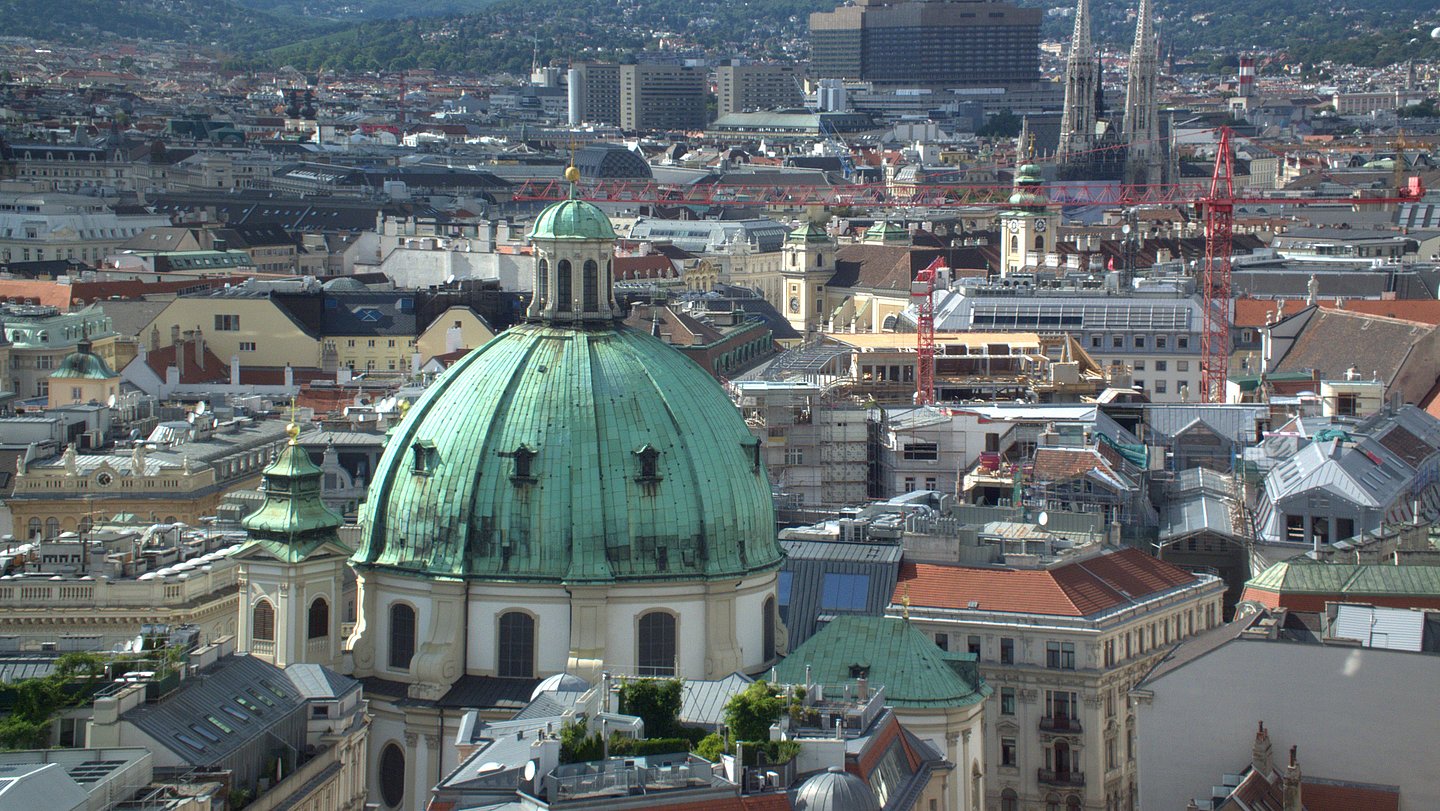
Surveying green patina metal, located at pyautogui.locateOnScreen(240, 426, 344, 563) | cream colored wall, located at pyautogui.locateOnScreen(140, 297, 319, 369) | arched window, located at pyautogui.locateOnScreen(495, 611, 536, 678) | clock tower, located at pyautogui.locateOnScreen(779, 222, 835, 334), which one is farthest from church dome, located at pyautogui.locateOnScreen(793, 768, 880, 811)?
clock tower, located at pyautogui.locateOnScreen(779, 222, 835, 334)

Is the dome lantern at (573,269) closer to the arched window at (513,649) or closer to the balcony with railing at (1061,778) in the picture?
the arched window at (513,649)

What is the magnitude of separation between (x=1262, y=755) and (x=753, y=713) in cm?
1241

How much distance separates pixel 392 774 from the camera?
211 ft

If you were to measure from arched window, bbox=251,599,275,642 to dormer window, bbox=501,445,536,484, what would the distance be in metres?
6.69

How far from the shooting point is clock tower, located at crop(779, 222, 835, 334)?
180000 mm

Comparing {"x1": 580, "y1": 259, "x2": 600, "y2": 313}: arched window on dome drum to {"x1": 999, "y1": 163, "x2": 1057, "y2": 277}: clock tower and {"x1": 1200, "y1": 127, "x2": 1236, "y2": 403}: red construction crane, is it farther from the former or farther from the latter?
{"x1": 999, "y1": 163, "x2": 1057, "y2": 277}: clock tower

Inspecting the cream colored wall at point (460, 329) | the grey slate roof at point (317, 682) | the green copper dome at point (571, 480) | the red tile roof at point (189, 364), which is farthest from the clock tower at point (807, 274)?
the grey slate roof at point (317, 682)

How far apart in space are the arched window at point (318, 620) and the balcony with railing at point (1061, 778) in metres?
18.4

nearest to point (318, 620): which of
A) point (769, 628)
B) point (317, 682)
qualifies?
point (317, 682)

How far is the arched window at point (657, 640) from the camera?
209ft

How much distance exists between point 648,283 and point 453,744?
99498 millimetres

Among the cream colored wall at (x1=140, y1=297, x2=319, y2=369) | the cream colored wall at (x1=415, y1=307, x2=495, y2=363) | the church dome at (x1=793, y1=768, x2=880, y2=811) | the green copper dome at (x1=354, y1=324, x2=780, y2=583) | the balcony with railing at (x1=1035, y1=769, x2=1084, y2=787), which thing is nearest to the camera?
the church dome at (x1=793, y1=768, x2=880, y2=811)

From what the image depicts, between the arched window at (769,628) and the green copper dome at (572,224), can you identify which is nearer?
the arched window at (769,628)

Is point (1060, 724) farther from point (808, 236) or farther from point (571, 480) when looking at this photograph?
point (808, 236)
